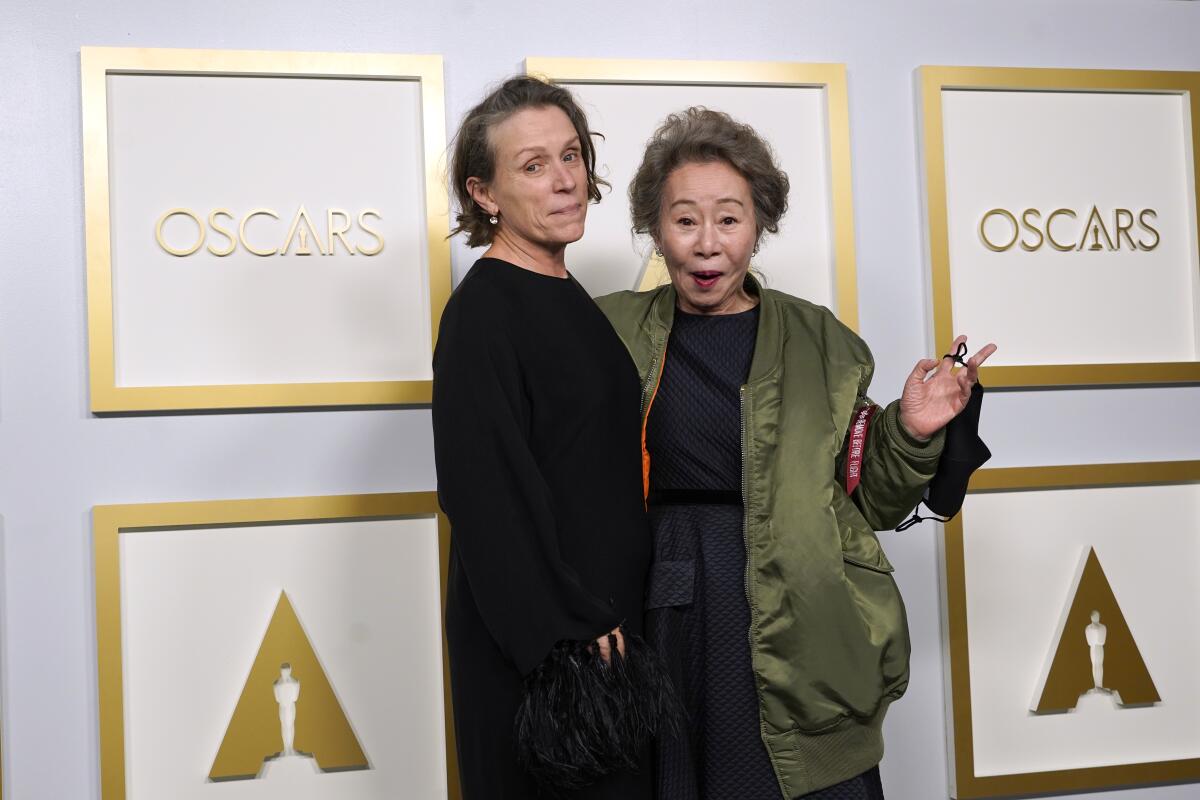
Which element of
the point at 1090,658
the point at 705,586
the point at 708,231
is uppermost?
the point at 708,231

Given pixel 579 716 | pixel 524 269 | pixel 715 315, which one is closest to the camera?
pixel 579 716

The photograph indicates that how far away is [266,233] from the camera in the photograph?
221 cm

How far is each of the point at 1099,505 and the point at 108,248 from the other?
2.08 meters

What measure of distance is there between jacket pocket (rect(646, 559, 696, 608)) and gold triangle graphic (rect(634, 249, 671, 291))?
2.90 ft

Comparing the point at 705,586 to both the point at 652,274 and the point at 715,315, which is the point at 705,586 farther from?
the point at 652,274

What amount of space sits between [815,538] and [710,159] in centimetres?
58

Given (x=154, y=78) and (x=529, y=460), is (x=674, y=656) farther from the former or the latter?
(x=154, y=78)

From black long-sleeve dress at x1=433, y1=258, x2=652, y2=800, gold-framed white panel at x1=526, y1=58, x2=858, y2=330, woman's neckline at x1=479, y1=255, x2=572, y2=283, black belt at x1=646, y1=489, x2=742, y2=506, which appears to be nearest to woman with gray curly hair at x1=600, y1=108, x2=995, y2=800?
black belt at x1=646, y1=489, x2=742, y2=506

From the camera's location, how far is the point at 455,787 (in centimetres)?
221

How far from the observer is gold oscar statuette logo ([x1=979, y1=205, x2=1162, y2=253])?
248cm

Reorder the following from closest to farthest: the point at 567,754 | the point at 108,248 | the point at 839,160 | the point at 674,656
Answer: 1. the point at 567,754
2. the point at 674,656
3. the point at 108,248
4. the point at 839,160

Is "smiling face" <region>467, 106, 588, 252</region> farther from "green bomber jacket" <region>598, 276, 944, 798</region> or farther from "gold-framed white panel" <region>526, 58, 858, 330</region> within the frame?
"gold-framed white panel" <region>526, 58, 858, 330</region>

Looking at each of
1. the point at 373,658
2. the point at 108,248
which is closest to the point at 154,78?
the point at 108,248

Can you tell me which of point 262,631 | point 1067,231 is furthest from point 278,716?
point 1067,231
